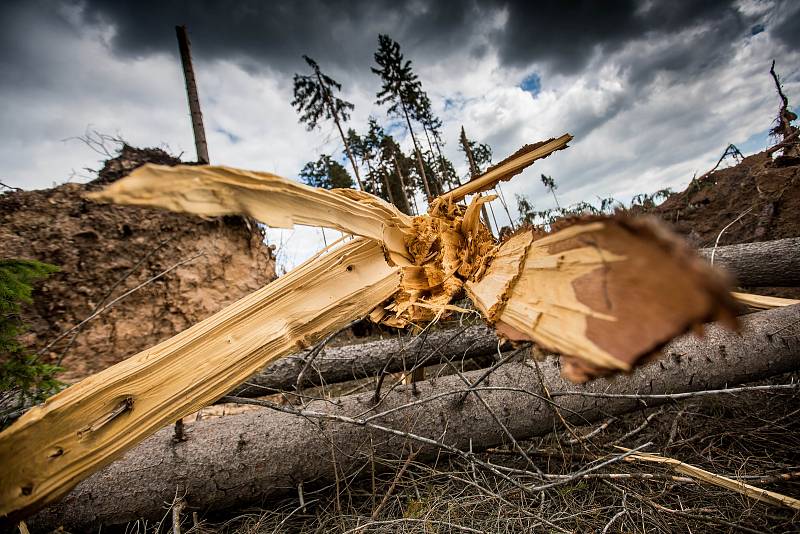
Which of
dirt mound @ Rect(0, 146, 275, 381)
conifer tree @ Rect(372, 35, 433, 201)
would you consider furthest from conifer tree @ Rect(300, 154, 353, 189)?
dirt mound @ Rect(0, 146, 275, 381)

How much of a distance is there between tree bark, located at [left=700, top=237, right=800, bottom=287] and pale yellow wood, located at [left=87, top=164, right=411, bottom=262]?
300 cm

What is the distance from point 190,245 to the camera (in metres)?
4.46

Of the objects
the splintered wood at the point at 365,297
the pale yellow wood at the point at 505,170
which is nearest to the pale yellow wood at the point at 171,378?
the splintered wood at the point at 365,297

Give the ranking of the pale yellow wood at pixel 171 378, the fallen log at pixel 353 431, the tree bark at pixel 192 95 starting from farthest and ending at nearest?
1. the tree bark at pixel 192 95
2. the fallen log at pixel 353 431
3. the pale yellow wood at pixel 171 378

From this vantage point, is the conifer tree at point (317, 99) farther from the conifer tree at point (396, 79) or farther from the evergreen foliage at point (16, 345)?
the evergreen foliage at point (16, 345)

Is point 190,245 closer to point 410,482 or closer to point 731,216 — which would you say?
point 410,482

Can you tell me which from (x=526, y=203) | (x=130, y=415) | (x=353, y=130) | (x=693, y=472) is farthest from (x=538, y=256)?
(x=353, y=130)

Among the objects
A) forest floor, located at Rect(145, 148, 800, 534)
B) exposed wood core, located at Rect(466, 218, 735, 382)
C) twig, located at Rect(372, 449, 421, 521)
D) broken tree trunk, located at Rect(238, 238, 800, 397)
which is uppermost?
exposed wood core, located at Rect(466, 218, 735, 382)

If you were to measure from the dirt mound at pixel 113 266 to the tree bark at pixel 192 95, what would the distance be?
222 cm

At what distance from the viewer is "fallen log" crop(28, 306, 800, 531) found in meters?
1.56

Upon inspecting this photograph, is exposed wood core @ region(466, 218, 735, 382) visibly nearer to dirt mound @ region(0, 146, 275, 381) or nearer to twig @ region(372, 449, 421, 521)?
twig @ region(372, 449, 421, 521)

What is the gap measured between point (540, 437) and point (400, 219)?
1.80 metres

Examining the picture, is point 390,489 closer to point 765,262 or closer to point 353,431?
point 353,431

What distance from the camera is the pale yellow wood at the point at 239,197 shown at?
68 centimetres
